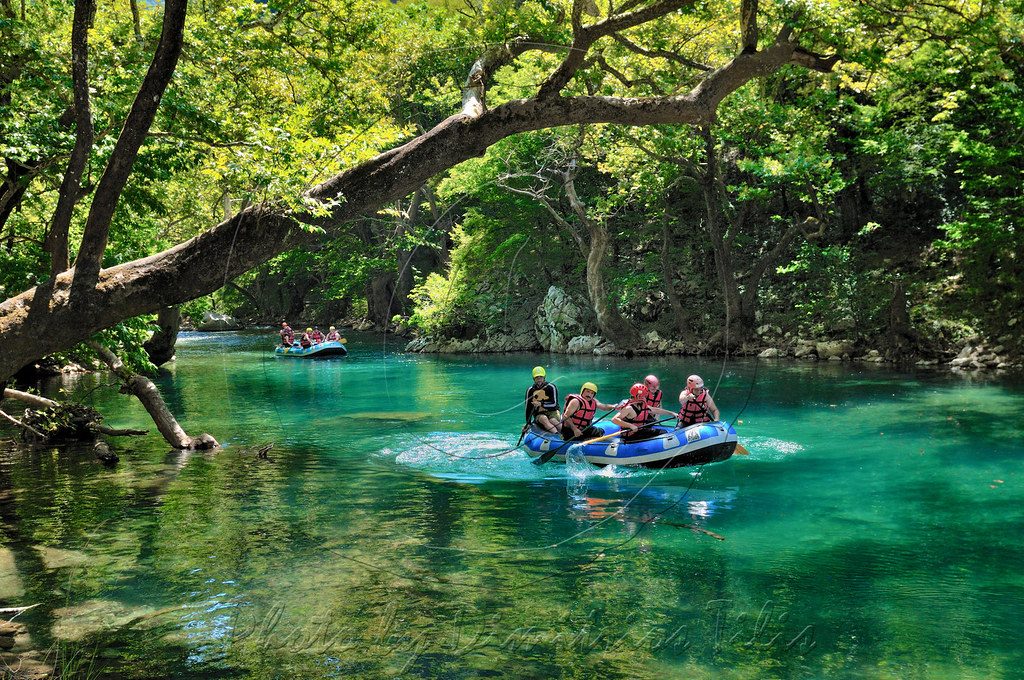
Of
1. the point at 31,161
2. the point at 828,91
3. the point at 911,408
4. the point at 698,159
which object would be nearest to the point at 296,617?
the point at 31,161

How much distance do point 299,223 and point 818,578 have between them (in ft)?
19.7

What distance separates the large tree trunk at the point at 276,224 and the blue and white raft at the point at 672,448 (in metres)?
6.12

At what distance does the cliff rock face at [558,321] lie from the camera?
36750 millimetres

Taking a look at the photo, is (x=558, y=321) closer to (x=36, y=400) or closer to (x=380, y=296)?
(x=380, y=296)

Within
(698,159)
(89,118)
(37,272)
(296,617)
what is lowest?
(296,617)

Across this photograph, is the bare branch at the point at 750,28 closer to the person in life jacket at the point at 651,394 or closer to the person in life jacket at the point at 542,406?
the person in life jacket at the point at 651,394

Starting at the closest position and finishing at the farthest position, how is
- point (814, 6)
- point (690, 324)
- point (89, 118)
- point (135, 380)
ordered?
point (89, 118) → point (814, 6) → point (135, 380) → point (690, 324)

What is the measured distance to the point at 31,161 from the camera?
10.6m

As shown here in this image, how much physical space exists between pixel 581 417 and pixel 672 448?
1.81 meters

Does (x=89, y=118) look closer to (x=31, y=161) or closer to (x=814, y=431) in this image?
(x=31, y=161)

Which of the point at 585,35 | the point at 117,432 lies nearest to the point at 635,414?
the point at 585,35

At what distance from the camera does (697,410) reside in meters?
14.4

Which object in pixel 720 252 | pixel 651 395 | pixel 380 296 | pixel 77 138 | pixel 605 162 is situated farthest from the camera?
pixel 380 296

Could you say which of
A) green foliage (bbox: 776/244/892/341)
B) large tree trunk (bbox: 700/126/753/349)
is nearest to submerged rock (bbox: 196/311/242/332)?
large tree trunk (bbox: 700/126/753/349)
